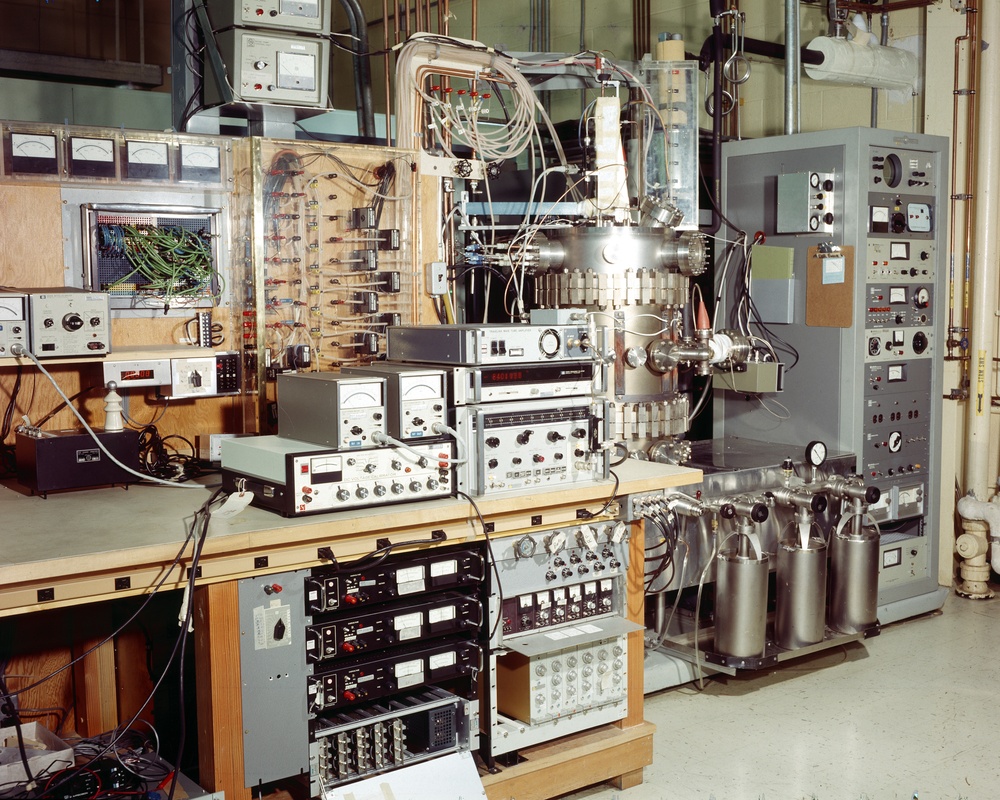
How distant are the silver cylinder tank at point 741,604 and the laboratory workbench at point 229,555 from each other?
63 centimetres

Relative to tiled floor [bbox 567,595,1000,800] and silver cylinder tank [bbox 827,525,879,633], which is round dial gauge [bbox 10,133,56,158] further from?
silver cylinder tank [bbox 827,525,879,633]

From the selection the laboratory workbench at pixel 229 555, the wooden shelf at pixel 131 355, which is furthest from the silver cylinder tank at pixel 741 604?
the wooden shelf at pixel 131 355

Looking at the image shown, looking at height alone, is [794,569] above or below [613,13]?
below

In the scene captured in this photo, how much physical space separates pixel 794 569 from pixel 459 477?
1.60 m

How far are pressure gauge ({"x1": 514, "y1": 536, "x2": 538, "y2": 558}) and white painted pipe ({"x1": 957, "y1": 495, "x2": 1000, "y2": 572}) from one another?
2.96 metres

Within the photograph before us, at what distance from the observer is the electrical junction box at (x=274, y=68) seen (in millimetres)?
3350

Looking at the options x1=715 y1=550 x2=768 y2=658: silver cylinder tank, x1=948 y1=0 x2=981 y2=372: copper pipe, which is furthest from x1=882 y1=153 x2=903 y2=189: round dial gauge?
x1=715 y1=550 x2=768 y2=658: silver cylinder tank

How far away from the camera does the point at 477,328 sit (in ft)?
8.95

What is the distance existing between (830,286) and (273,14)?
2.38 metres

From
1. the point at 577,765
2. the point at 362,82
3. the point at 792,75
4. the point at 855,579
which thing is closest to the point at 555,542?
the point at 577,765

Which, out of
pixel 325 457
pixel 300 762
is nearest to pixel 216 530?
pixel 325 457

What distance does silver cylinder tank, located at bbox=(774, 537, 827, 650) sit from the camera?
3760mm

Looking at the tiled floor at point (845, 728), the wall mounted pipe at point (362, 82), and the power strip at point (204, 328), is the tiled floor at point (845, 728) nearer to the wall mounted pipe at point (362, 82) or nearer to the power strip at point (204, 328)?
the power strip at point (204, 328)

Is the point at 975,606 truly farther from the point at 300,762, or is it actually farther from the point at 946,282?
the point at 300,762
